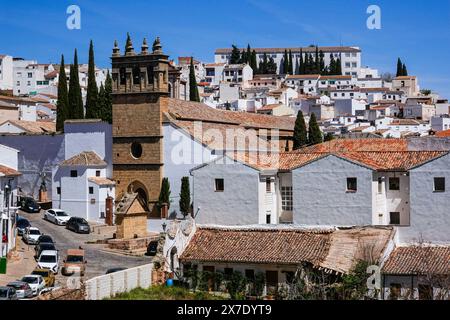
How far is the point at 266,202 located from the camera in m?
32.7

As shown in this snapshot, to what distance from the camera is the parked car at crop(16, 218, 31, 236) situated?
1346 inches

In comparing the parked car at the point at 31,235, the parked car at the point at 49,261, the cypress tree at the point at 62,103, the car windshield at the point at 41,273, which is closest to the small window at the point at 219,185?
the parked car at the point at 49,261

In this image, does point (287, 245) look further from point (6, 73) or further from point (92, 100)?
point (6, 73)

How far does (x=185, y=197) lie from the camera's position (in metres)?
38.6

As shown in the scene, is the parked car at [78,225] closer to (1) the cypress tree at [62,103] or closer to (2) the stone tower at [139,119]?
(2) the stone tower at [139,119]

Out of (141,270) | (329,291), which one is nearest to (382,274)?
(329,291)

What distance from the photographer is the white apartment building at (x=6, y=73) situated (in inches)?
3538

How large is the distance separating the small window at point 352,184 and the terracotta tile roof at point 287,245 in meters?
2.42

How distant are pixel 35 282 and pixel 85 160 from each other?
57.4 feet

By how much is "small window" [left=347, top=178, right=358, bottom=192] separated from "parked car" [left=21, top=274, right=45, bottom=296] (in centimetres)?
1203

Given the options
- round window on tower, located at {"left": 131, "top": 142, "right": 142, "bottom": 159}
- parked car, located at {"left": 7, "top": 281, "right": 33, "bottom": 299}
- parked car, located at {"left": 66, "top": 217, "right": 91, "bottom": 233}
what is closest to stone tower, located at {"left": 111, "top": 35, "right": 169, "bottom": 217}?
round window on tower, located at {"left": 131, "top": 142, "right": 142, "bottom": 159}

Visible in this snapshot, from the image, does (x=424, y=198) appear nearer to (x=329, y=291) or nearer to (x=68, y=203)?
(x=329, y=291)

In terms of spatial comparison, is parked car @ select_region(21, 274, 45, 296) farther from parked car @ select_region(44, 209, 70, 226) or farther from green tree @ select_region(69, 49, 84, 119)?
green tree @ select_region(69, 49, 84, 119)

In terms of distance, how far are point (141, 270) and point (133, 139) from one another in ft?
57.5
